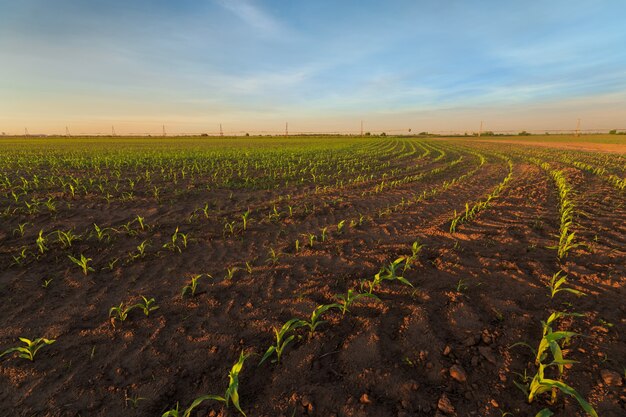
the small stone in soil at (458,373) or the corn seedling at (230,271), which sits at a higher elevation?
the corn seedling at (230,271)

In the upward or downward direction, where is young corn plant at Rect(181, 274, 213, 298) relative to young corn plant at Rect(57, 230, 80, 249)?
downward

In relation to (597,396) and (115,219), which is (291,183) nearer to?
(115,219)

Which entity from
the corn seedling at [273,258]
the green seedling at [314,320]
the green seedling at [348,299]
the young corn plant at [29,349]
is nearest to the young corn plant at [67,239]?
the young corn plant at [29,349]

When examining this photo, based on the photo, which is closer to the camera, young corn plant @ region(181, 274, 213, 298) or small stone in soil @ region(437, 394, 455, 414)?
small stone in soil @ region(437, 394, 455, 414)

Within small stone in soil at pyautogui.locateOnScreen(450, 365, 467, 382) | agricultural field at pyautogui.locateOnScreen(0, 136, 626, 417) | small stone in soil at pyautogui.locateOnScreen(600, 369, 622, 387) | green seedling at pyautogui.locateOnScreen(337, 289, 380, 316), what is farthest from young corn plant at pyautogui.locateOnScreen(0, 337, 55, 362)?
small stone in soil at pyautogui.locateOnScreen(600, 369, 622, 387)

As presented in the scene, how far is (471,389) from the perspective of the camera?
221 centimetres

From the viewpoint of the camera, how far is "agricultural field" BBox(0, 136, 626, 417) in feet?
7.21

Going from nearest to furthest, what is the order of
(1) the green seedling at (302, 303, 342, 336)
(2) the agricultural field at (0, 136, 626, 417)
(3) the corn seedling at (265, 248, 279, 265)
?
(2) the agricultural field at (0, 136, 626, 417) → (1) the green seedling at (302, 303, 342, 336) → (3) the corn seedling at (265, 248, 279, 265)

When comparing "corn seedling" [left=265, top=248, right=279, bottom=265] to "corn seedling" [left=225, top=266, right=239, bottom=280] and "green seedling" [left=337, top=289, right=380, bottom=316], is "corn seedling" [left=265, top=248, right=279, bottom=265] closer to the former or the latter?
"corn seedling" [left=225, top=266, right=239, bottom=280]

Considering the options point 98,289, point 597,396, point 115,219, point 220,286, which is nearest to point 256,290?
point 220,286

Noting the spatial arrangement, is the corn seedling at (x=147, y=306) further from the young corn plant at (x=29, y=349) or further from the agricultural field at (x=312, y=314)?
the young corn plant at (x=29, y=349)

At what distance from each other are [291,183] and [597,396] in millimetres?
9583

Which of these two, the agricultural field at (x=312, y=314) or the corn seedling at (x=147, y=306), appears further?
the corn seedling at (x=147, y=306)

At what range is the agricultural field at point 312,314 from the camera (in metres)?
2.20
